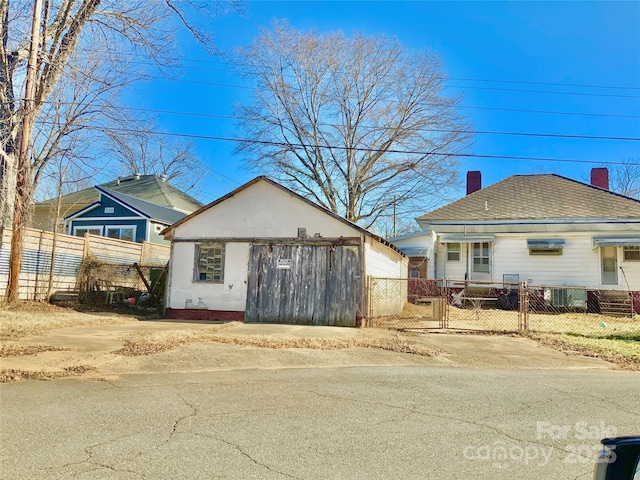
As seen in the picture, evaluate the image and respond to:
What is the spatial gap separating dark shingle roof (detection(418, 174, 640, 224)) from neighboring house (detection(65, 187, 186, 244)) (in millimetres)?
14751

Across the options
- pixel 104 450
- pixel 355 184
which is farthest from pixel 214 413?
pixel 355 184

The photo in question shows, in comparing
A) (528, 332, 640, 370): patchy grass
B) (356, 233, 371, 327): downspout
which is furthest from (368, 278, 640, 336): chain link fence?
(528, 332, 640, 370): patchy grass

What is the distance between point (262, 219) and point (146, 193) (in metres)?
21.3

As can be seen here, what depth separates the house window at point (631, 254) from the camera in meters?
19.9

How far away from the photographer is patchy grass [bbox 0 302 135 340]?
10094 millimetres

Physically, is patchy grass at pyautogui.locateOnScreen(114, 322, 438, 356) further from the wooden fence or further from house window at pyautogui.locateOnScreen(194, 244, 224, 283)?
the wooden fence

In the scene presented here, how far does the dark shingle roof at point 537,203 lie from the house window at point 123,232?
15.8 m

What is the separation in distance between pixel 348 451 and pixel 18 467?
2616mm

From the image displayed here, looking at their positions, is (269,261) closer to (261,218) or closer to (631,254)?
(261,218)

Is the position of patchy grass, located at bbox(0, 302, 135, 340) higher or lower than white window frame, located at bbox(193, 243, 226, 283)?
lower

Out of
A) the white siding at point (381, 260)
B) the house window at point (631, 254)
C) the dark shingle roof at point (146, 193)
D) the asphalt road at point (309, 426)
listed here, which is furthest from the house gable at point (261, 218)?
the dark shingle roof at point (146, 193)

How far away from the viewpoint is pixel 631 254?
65.6ft

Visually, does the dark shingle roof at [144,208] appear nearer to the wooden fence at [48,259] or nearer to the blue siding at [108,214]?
the blue siding at [108,214]

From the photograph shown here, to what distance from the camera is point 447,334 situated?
39.0ft
